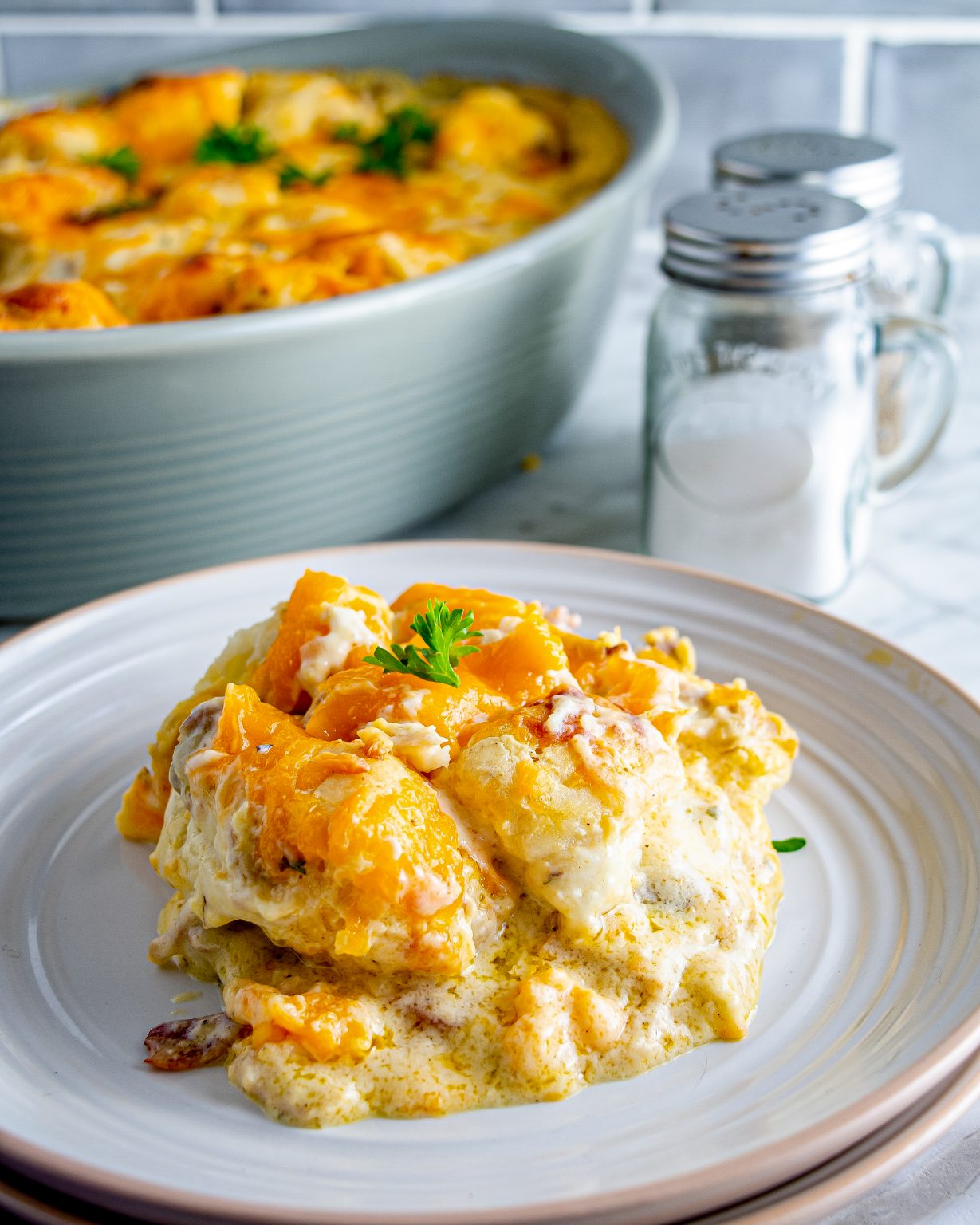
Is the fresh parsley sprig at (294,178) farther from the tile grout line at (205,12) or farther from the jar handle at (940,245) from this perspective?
the tile grout line at (205,12)

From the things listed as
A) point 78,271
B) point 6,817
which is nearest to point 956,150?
point 78,271

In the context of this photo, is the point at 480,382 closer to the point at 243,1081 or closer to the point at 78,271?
the point at 78,271

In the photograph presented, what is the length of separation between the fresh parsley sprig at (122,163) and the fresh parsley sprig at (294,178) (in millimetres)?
194

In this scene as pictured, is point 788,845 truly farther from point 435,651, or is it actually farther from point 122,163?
point 122,163

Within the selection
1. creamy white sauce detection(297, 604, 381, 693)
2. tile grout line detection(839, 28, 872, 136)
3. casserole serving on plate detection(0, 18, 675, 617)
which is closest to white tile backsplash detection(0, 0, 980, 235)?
tile grout line detection(839, 28, 872, 136)

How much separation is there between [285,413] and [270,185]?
1.69ft

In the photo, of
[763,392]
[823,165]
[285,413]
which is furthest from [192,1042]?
[823,165]

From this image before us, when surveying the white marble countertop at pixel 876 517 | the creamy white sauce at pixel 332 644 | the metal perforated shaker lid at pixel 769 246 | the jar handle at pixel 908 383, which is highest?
the metal perforated shaker lid at pixel 769 246

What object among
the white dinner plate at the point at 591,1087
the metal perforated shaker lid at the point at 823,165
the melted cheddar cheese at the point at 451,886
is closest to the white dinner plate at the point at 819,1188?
the white dinner plate at the point at 591,1087

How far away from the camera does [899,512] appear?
1702 millimetres

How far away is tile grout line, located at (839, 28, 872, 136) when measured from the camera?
7.84ft

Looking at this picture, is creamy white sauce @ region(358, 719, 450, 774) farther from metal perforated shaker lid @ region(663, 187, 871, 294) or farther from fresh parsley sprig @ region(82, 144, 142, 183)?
fresh parsley sprig @ region(82, 144, 142, 183)

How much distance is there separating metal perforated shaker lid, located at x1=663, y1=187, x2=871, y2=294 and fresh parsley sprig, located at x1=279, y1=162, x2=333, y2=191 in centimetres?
56

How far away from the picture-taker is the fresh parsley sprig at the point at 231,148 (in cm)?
186
